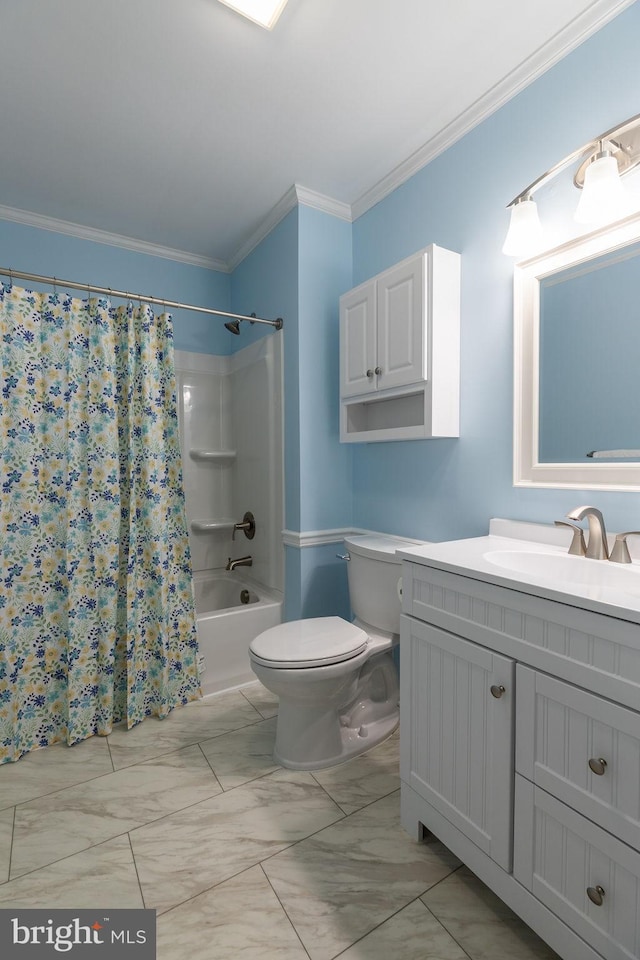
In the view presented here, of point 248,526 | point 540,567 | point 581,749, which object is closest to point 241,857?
point 581,749

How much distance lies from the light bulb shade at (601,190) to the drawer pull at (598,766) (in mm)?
1274

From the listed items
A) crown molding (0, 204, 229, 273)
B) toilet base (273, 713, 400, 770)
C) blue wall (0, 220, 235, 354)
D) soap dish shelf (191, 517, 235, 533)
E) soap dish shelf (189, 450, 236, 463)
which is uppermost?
crown molding (0, 204, 229, 273)

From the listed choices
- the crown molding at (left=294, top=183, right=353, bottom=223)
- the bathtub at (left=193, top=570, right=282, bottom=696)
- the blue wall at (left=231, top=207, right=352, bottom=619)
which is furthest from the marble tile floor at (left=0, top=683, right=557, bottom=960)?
the crown molding at (left=294, top=183, right=353, bottom=223)

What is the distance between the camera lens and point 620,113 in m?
1.30

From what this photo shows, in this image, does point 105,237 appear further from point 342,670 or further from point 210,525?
point 342,670

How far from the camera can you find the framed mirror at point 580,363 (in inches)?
51.5

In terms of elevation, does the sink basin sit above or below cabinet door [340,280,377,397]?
below

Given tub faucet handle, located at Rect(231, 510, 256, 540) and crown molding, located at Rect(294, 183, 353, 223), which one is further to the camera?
tub faucet handle, located at Rect(231, 510, 256, 540)

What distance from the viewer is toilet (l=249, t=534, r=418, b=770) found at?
5.33 feet

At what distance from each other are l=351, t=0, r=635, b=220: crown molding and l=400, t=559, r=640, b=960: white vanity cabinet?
1.57m

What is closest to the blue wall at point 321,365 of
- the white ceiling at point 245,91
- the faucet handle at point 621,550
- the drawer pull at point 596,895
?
the white ceiling at point 245,91

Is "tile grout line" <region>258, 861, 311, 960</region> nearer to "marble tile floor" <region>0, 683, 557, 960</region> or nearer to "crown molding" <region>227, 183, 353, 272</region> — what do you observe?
"marble tile floor" <region>0, 683, 557, 960</region>

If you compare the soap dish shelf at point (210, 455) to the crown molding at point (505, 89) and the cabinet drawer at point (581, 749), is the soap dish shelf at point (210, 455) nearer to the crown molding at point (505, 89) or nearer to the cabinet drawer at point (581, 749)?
the crown molding at point (505, 89)

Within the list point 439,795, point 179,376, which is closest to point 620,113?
point 439,795
